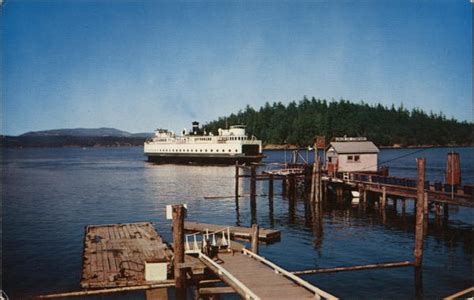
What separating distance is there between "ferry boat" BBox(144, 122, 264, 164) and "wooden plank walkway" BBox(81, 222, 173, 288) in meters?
74.0

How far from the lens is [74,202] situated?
49.5 metres

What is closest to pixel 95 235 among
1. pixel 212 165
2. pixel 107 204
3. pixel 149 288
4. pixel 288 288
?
pixel 149 288

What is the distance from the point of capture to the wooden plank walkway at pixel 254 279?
12727 mm

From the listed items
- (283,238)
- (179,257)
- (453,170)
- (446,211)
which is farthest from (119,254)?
(446,211)

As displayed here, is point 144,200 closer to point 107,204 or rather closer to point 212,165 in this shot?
point 107,204

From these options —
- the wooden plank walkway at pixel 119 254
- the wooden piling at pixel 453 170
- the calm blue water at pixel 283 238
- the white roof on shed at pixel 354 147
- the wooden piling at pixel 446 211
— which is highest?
the white roof on shed at pixel 354 147

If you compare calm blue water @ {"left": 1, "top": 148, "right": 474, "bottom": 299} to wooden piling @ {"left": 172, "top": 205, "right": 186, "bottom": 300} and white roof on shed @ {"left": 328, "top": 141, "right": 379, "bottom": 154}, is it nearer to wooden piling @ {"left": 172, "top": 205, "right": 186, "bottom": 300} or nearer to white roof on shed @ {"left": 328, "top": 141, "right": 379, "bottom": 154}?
wooden piling @ {"left": 172, "top": 205, "right": 186, "bottom": 300}

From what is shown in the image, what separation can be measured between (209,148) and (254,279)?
319ft

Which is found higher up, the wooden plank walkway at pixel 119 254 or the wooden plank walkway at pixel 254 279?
the wooden plank walkway at pixel 254 279

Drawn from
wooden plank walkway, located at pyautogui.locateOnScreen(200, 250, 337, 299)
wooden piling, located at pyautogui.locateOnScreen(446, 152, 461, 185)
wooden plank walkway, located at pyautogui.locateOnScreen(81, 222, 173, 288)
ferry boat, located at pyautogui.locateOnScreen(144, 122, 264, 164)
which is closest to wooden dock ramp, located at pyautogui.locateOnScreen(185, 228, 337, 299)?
wooden plank walkway, located at pyautogui.locateOnScreen(200, 250, 337, 299)

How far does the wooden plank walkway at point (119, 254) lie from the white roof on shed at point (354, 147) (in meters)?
23.6

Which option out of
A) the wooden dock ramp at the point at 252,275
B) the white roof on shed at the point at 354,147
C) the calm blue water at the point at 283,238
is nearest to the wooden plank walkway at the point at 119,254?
the calm blue water at the point at 283,238

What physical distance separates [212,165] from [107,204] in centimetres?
6183

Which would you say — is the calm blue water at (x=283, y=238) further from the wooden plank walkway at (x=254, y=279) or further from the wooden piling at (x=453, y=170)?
the wooden plank walkway at (x=254, y=279)
